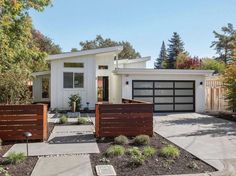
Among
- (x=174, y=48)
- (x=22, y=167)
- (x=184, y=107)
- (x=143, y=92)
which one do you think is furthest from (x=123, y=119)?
(x=174, y=48)

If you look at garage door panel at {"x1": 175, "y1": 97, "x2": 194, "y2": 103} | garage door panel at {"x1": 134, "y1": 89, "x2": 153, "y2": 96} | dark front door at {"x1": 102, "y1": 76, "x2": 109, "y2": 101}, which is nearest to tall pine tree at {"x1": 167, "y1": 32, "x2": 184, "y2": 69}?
dark front door at {"x1": 102, "y1": 76, "x2": 109, "y2": 101}

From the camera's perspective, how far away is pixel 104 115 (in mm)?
9008

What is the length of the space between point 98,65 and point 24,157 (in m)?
13.6

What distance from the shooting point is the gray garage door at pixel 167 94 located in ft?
57.5

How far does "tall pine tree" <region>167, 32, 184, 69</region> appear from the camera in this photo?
2208 inches

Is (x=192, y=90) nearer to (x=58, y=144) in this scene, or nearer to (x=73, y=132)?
(x=73, y=132)

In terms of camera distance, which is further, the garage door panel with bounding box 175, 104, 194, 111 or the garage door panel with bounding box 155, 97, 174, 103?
the garage door panel with bounding box 175, 104, 194, 111

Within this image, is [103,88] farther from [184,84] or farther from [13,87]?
[13,87]

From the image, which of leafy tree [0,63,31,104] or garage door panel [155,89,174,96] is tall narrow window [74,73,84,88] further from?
leafy tree [0,63,31,104]

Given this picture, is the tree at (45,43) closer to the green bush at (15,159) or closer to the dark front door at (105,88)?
the dark front door at (105,88)

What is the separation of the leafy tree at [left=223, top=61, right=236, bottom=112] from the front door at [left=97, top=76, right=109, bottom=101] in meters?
7.77

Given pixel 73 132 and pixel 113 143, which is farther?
pixel 73 132

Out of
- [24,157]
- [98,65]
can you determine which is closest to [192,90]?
[98,65]

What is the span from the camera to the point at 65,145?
804cm
